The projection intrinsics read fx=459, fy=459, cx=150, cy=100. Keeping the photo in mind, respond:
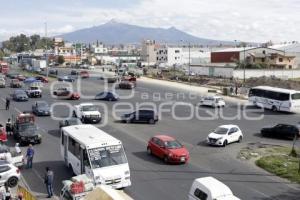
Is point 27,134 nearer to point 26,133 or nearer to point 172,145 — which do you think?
point 26,133

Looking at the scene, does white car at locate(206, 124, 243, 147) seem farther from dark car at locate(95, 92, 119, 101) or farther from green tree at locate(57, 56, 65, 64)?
green tree at locate(57, 56, 65, 64)

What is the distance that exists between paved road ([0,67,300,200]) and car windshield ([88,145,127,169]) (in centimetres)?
169

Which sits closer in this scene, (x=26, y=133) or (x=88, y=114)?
(x=26, y=133)

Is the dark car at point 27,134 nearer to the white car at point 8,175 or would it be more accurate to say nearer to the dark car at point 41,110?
the white car at point 8,175

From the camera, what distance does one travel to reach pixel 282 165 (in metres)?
26.1

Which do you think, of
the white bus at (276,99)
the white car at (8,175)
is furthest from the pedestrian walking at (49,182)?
the white bus at (276,99)

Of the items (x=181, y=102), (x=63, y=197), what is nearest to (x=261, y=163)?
(x=63, y=197)

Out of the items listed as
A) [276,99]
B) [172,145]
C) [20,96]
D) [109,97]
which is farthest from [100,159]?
[20,96]

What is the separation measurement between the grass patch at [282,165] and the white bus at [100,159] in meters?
9.15

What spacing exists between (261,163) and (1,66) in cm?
9612

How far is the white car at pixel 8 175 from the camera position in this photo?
70.0 feet

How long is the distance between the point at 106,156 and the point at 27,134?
12.1 metres

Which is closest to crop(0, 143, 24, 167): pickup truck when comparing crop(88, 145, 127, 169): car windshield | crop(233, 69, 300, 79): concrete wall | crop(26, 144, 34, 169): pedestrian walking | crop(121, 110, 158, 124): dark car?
crop(26, 144, 34, 169): pedestrian walking

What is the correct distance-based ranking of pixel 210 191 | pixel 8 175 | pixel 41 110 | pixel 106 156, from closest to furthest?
pixel 210 191, pixel 106 156, pixel 8 175, pixel 41 110
